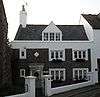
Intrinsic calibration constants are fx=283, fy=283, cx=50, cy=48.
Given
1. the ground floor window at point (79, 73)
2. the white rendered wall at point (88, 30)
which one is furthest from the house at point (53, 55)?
the white rendered wall at point (88, 30)

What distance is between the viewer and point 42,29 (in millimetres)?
44188

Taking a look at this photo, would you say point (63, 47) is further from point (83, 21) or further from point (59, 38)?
point (83, 21)

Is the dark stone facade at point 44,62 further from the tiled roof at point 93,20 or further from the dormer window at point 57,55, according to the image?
the tiled roof at point 93,20

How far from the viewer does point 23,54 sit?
136 feet

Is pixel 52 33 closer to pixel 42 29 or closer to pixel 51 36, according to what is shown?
pixel 51 36

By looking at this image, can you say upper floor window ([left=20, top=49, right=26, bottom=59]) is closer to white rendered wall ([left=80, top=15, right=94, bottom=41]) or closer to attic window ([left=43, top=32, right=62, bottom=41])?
attic window ([left=43, top=32, right=62, bottom=41])

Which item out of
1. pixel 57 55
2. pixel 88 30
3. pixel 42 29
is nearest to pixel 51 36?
pixel 42 29

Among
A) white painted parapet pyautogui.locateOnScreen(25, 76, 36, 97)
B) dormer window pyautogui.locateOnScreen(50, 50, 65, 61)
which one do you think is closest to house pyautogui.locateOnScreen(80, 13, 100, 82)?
dormer window pyautogui.locateOnScreen(50, 50, 65, 61)

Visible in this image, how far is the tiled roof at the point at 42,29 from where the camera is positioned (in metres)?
42.8

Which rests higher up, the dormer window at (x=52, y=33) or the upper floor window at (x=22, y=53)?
the dormer window at (x=52, y=33)

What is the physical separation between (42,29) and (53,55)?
4.88m

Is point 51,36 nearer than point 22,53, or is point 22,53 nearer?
point 22,53

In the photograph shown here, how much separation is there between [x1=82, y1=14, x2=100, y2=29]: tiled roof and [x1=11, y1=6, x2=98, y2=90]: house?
1.89 m

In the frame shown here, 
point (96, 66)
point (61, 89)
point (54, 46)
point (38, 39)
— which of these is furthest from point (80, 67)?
point (61, 89)
